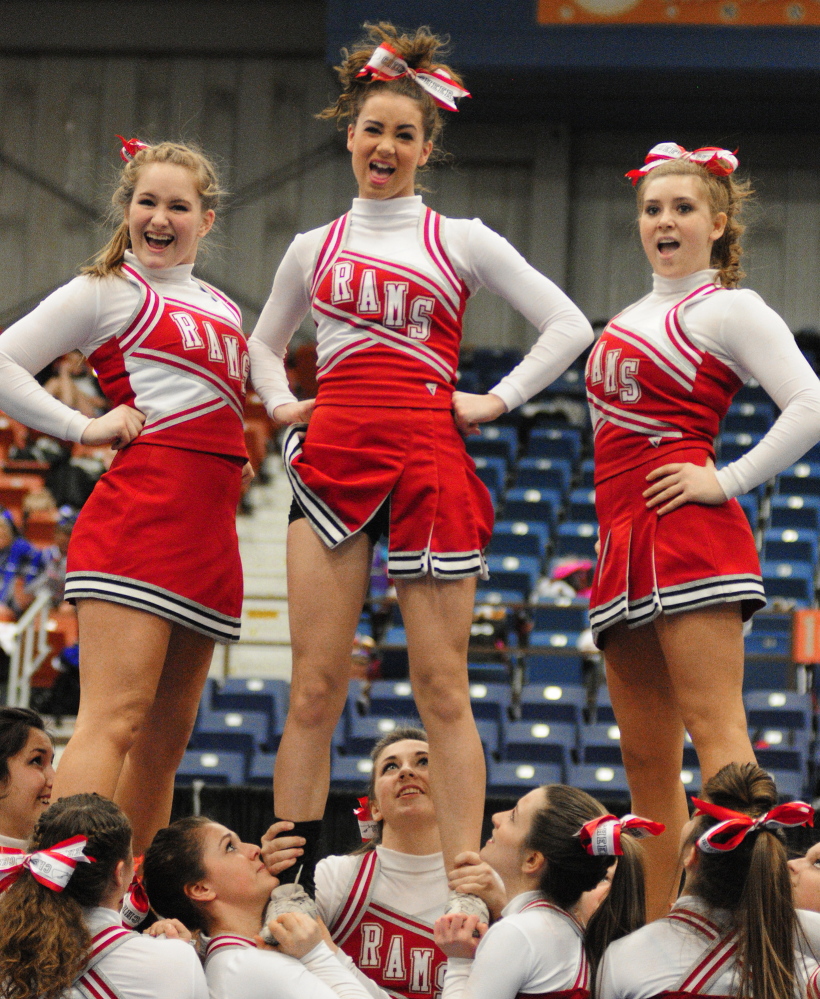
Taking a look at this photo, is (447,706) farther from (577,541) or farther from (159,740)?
(577,541)

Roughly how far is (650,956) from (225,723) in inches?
167

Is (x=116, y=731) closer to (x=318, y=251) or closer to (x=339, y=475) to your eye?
(x=339, y=475)

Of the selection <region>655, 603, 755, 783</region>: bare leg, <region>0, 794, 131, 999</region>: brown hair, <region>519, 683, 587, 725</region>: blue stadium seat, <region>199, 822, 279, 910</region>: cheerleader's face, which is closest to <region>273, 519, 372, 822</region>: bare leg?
<region>199, 822, 279, 910</region>: cheerleader's face

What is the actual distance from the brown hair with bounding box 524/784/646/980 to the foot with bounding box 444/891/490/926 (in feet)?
0.37

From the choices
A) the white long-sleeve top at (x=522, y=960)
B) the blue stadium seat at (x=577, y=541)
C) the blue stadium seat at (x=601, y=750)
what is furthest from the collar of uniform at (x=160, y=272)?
the blue stadium seat at (x=577, y=541)

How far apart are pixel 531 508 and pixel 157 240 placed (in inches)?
238

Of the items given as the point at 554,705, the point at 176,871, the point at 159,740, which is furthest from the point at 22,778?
the point at 554,705

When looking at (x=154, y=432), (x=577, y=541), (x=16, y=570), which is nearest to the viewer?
(x=154, y=432)

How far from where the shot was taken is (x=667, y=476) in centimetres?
282

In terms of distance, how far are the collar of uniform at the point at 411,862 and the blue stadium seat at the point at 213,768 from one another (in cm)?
263

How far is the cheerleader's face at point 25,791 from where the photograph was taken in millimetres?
2918

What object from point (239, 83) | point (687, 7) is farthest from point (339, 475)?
point (239, 83)

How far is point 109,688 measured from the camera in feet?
8.93

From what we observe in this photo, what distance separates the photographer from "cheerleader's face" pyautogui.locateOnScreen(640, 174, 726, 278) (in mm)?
2920
